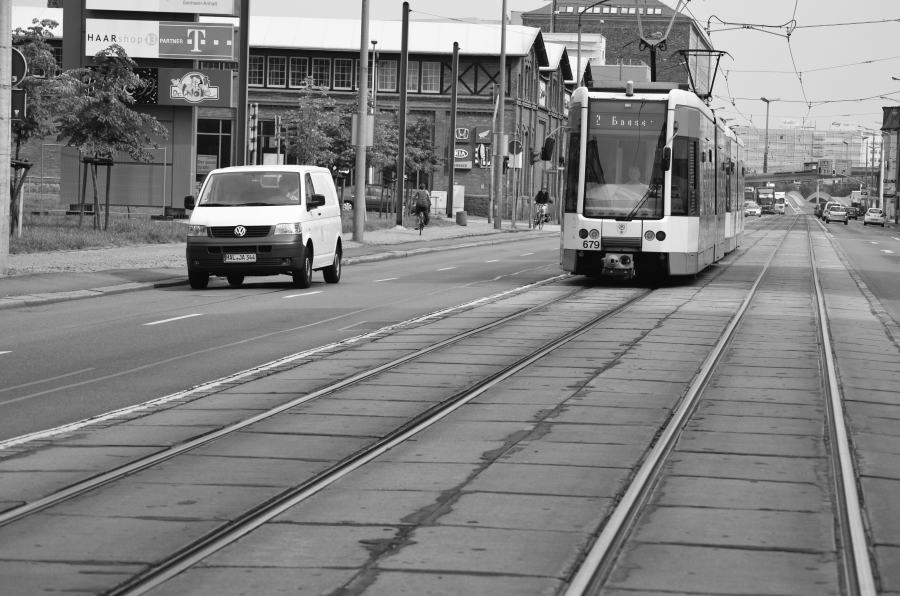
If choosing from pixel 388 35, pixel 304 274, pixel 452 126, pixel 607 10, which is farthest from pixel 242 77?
pixel 607 10

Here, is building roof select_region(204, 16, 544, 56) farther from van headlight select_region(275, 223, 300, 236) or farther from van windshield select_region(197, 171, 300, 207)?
van headlight select_region(275, 223, 300, 236)

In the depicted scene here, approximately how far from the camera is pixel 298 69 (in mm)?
82938

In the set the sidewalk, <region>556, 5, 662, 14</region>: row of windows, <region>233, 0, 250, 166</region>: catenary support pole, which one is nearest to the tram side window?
the sidewalk

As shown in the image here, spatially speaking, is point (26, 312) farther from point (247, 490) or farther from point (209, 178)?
point (247, 490)

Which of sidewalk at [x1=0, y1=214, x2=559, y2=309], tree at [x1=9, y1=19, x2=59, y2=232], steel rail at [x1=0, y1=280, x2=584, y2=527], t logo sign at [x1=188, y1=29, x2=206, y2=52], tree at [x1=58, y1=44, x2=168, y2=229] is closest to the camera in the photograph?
steel rail at [x1=0, y1=280, x2=584, y2=527]

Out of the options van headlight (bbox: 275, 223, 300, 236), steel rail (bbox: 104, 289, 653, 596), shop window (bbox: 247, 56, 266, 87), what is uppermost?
shop window (bbox: 247, 56, 266, 87)

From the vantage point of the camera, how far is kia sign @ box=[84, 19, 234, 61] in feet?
167

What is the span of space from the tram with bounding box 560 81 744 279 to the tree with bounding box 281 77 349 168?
42.3 meters

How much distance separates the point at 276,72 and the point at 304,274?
6269 cm

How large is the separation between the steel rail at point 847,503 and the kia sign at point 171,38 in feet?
136

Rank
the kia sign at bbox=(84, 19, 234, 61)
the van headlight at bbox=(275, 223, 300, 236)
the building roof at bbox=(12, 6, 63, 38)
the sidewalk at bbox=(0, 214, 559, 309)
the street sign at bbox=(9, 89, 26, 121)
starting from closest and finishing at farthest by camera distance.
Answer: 1. the sidewalk at bbox=(0, 214, 559, 309)
2. the van headlight at bbox=(275, 223, 300, 236)
3. the street sign at bbox=(9, 89, 26, 121)
4. the kia sign at bbox=(84, 19, 234, 61)
5. the building roof at bbox=(12, 6, 63, 38)

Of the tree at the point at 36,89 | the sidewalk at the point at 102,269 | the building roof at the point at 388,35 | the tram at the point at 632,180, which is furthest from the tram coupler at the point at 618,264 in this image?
the building roof at the point at 388,35

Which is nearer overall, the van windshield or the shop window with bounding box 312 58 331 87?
the van windshield

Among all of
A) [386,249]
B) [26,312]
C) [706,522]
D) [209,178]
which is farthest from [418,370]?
[386,249]
